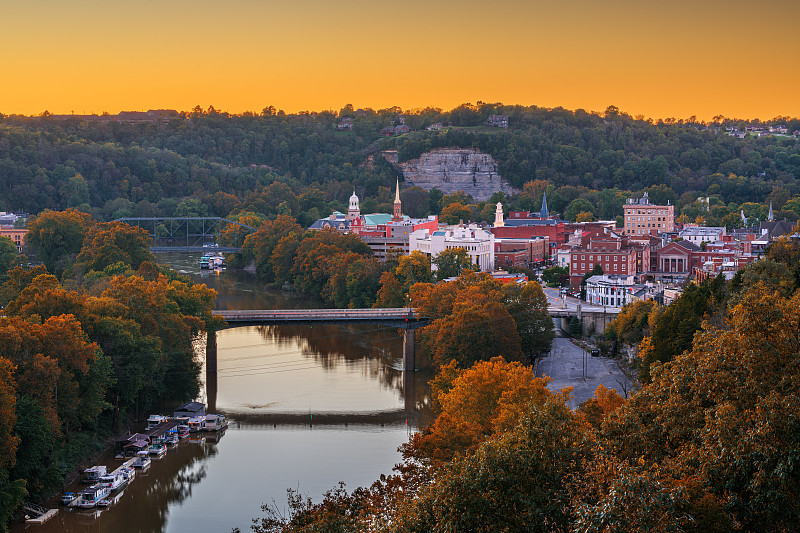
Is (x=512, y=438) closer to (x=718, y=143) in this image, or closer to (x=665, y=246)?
(x=665, y=246)

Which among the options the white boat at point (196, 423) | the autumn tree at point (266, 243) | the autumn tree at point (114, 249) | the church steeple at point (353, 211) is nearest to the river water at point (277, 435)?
the white boat at point (196, 423)

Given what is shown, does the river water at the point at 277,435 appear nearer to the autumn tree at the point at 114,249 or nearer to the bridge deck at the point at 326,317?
the bridge deck at the point at 326,317

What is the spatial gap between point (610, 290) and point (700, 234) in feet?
76.1

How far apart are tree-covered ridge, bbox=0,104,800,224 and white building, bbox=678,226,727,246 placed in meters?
20.5

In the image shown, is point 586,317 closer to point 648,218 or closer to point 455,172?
point 648,218

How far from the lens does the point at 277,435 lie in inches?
1123

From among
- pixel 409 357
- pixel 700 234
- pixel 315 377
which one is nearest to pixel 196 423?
pixel 315 377

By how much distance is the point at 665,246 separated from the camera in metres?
62.2

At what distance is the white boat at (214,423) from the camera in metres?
A: 28.9

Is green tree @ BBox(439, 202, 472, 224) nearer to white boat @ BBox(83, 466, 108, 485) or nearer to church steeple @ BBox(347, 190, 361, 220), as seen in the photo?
church steeple @ BBox(347, 190, 361, 220)

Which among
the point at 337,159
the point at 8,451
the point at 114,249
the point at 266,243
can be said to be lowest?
the point at 8,451

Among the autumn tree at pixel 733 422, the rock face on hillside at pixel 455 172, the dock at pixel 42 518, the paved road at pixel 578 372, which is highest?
the rock face on hillside at pixel 455 172

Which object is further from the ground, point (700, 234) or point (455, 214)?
point (455, 214)

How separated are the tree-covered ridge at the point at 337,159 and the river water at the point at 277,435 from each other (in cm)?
5149
